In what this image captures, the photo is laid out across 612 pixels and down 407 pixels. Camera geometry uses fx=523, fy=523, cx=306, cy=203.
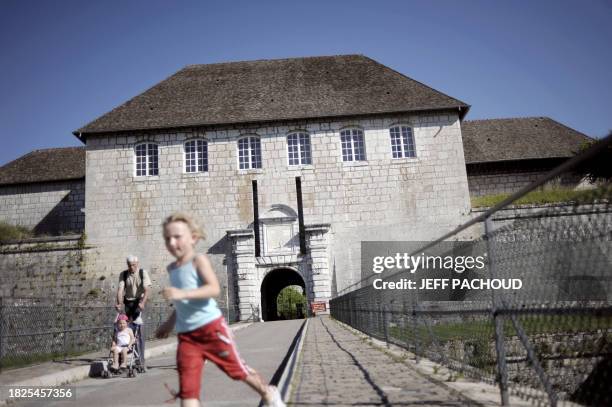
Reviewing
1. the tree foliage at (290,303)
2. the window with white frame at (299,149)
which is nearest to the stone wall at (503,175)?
the window with white frame at (299,149)

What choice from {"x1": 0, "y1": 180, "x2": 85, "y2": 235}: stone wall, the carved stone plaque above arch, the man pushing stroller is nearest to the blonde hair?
the man pushing stroller

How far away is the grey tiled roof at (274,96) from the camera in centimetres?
2827

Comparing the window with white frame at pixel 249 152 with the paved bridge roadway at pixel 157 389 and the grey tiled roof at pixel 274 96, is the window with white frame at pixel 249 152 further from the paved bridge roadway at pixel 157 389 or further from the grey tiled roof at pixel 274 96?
the paved bridge roadway at pixel 157 389

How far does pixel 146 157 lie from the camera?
2853 cm

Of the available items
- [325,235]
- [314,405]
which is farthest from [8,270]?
[314,405]

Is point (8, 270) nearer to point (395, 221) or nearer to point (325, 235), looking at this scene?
point (325, 235)

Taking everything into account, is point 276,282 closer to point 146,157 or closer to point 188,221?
point 146,157

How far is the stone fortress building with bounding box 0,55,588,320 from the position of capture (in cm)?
2725

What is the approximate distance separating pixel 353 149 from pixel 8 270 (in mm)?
A: 19498

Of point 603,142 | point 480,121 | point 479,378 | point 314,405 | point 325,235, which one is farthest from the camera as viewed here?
point 480,121

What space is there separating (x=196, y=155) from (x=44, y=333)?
19367 millimetres

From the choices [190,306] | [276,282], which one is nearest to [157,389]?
[190,306]

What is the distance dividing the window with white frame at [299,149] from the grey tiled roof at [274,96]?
1110 mm

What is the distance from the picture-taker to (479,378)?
503 cm
